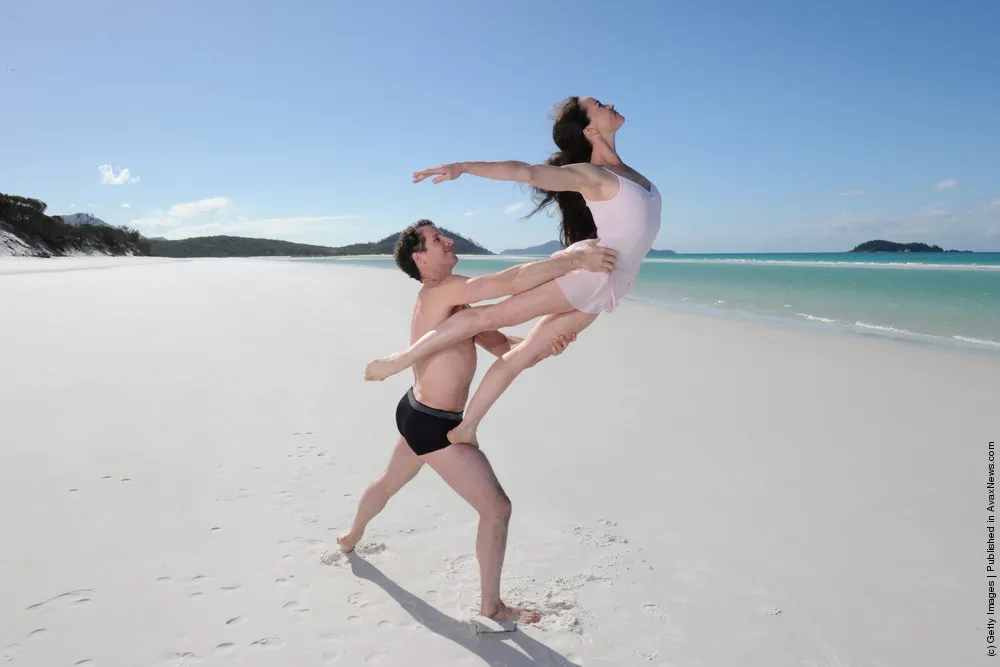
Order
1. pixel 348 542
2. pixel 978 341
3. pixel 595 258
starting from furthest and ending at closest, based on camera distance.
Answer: pixel 978 341 → pixel 348 542 → pixel 595 258

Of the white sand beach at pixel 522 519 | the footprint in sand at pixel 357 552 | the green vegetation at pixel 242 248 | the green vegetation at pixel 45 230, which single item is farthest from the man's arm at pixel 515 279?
the green vegetation at pixel 242 248

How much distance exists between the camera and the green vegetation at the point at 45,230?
51594 mm

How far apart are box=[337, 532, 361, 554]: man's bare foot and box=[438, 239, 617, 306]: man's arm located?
1791 millimetres

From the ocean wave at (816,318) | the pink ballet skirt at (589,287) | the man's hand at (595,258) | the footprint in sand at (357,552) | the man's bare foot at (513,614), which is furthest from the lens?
the ocean wave at (816,318)

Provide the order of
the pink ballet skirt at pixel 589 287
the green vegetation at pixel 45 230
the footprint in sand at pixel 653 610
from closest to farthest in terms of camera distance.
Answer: the pink ballet skirt at pixel 589 287 < the footprint in sand at pixel 653 610 < the green vegetation at pixel 45 230

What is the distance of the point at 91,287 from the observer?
68.3 feet

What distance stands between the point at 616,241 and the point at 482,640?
2.16 meters

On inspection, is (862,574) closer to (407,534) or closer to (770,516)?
(770,516)

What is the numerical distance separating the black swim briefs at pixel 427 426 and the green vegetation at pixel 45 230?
5902 centimetres

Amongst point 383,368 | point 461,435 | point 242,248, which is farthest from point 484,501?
point 242,248

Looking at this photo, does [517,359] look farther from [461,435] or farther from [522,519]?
[522,519]

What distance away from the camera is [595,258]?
125 inches

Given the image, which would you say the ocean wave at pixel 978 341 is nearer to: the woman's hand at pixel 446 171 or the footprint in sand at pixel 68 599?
the woman's hand at pixel 446 171

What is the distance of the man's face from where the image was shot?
129 inches
